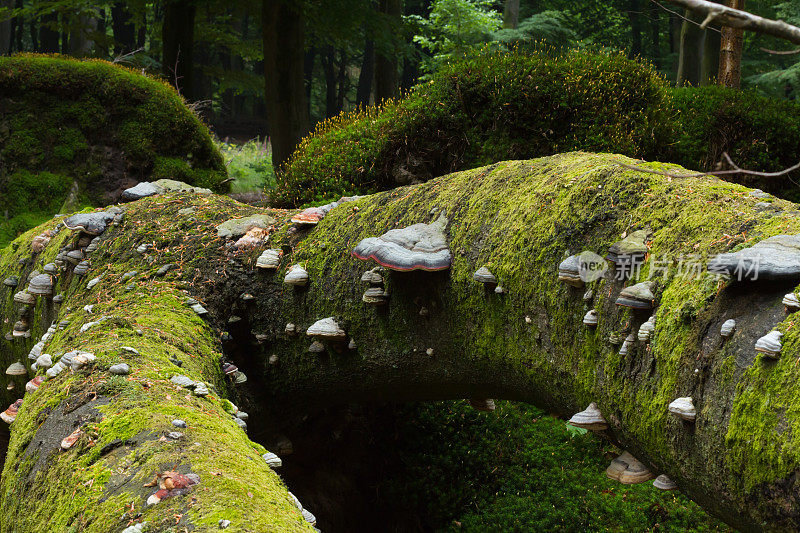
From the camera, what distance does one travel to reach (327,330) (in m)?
3.73

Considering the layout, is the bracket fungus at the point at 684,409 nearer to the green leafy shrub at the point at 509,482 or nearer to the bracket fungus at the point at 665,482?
the bracket fungus at the point at 665,482

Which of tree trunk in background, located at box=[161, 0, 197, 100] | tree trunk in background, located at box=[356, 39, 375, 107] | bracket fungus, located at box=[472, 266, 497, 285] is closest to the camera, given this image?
bracket fungus, located at box=[472, 266, 497, 285]

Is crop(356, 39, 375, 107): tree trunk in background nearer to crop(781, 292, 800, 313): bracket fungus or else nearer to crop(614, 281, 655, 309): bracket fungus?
crop(614, 281, 655, 309): bracket fungus

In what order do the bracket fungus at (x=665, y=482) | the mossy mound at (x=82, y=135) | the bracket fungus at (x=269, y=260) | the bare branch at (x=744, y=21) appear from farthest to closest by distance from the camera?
the mossy mound at (x=82, y=135), the bracket fungus at (x=269, y=260), the bracket fungus at (x=665, y=482), the bare branch at (x=744, y=21)

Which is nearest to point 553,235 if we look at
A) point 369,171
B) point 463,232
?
point 463,232

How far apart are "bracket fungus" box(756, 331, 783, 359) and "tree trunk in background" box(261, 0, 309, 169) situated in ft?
34.6

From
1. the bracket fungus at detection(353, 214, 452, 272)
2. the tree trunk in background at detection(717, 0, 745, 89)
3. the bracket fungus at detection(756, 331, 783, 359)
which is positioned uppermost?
the tree trunk in background at detection(717, 0, 745, 89)

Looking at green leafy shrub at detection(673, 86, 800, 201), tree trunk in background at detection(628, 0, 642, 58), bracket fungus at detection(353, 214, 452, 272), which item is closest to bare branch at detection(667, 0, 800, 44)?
bracket fungus at detection(353, 214, 452, 272)

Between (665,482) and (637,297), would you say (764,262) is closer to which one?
(637,297)

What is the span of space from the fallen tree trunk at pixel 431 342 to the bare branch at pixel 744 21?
0.85m

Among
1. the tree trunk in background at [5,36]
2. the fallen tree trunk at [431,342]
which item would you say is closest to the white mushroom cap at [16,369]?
the fallen tree trunk at [431,342]

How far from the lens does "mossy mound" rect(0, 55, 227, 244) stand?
9.79 m

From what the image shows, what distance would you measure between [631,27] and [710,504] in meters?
33.4

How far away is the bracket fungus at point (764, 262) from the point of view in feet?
6.20
